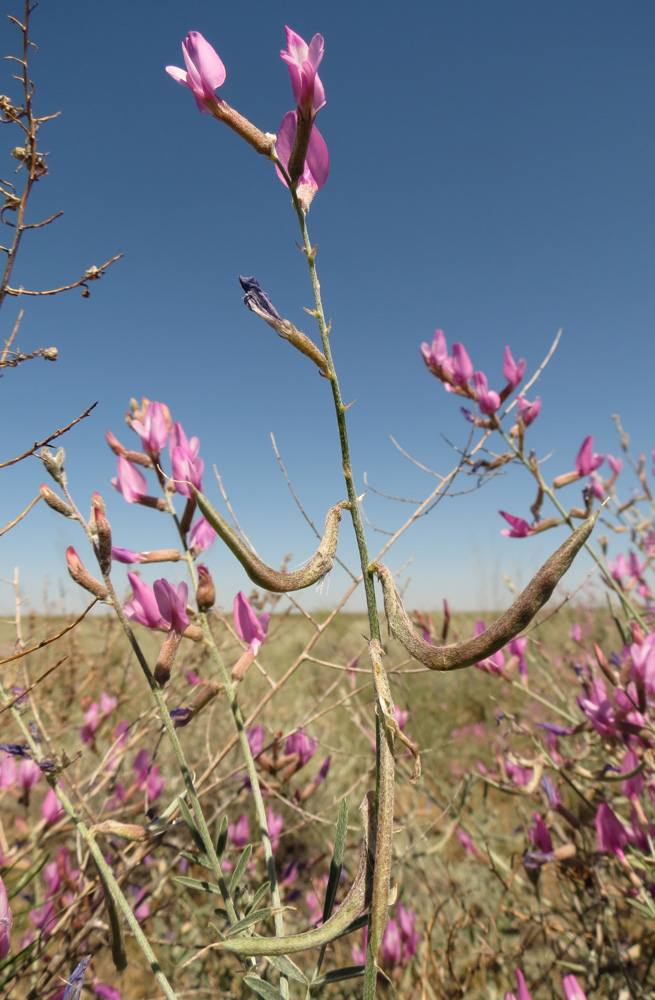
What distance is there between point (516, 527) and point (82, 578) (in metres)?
1.43

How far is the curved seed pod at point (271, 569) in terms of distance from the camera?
432mm

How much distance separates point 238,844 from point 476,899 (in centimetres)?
151

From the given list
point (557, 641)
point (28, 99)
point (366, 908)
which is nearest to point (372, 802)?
point (366, 908)

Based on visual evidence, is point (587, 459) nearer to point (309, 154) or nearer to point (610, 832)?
point (610, 832)

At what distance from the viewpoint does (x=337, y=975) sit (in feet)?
1.94

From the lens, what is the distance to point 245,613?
2.79ft

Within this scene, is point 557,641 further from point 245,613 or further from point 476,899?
point 245,613

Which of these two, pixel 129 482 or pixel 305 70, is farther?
pixel 129 482

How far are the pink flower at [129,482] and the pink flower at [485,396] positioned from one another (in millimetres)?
1287

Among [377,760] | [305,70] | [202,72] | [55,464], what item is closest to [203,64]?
[202,72]

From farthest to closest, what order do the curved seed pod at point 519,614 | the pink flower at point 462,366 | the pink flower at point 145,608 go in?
the pink flower at point 462,366 < the pink flower at point 145,608 < the curved seed pod at point 519,614

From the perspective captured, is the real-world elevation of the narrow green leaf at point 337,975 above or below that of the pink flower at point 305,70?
below

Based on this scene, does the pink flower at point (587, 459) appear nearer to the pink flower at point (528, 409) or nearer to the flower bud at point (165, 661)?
the pink flower at point (528, 409)

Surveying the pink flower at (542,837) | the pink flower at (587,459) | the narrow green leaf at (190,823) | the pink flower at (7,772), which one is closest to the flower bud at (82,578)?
the narrow green leaf at (190,823)
